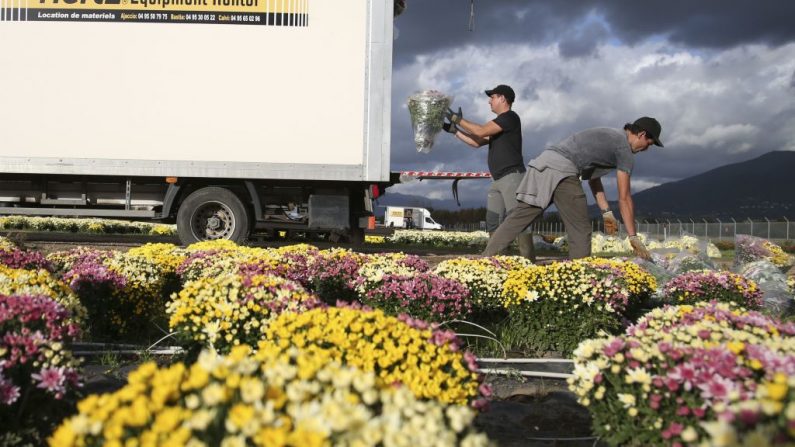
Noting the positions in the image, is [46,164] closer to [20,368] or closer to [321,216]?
[321,216]

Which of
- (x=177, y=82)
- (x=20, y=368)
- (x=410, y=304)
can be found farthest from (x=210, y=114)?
(x=20, y=368)

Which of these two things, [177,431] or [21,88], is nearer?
[177,431]

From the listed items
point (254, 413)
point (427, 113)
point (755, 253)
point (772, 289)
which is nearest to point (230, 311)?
point (254, 413)

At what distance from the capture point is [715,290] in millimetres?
5434

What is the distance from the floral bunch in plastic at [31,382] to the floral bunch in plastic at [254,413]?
777 millimetres

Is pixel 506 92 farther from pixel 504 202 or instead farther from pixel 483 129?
pixel 504 202

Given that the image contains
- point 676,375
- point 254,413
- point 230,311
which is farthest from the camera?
point 230,311

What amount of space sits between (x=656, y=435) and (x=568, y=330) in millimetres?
2253

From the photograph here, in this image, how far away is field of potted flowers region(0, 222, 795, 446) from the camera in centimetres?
148

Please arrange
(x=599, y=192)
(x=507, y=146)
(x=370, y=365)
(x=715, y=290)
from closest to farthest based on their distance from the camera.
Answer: (x=370, y=365), (x=715, y=290), (x=599, y=192), (x=507, y=146)

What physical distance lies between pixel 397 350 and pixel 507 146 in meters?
4.70

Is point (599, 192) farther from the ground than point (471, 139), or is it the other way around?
point (471, 139)

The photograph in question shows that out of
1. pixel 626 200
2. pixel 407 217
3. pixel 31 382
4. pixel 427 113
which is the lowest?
pixel 31 382

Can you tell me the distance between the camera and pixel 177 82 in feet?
30.7
